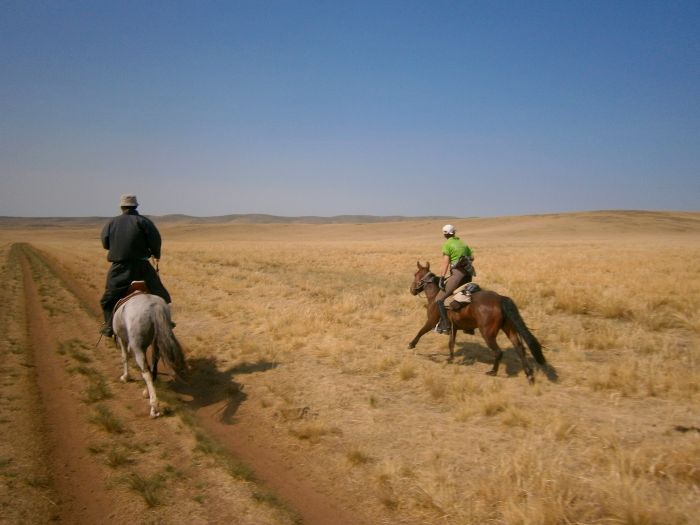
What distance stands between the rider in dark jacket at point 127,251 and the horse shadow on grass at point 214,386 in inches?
64.1

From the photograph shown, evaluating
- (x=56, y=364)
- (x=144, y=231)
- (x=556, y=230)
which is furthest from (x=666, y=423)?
(x=556, y=230)

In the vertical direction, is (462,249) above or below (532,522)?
above

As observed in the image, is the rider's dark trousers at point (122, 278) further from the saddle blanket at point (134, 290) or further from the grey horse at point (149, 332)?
the grey horse at point (149, 332)

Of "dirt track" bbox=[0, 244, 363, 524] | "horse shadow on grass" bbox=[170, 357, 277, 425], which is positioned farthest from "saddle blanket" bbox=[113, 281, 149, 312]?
"horse shadow on grass" bbox=[170, 357, 277, 425]

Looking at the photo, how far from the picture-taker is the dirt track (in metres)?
3.70

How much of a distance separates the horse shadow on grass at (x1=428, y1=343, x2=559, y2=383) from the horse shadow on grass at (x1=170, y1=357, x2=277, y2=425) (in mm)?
3703

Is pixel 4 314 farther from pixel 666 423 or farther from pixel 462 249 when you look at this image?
pixel 666 423

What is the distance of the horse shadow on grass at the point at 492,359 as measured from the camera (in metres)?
7.24

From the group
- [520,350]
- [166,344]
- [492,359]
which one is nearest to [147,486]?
[166,344]

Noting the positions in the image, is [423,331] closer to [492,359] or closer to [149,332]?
[492,359]

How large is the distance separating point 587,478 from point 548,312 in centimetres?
861

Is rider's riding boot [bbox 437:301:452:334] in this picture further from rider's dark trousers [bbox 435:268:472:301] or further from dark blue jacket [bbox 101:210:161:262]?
dark blue jacket [bbox 101:210:161:262]

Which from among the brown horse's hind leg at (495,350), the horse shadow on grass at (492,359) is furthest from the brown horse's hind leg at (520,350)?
the horse shadow on grass at (492,359)

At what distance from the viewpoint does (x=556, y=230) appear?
76.4 m
